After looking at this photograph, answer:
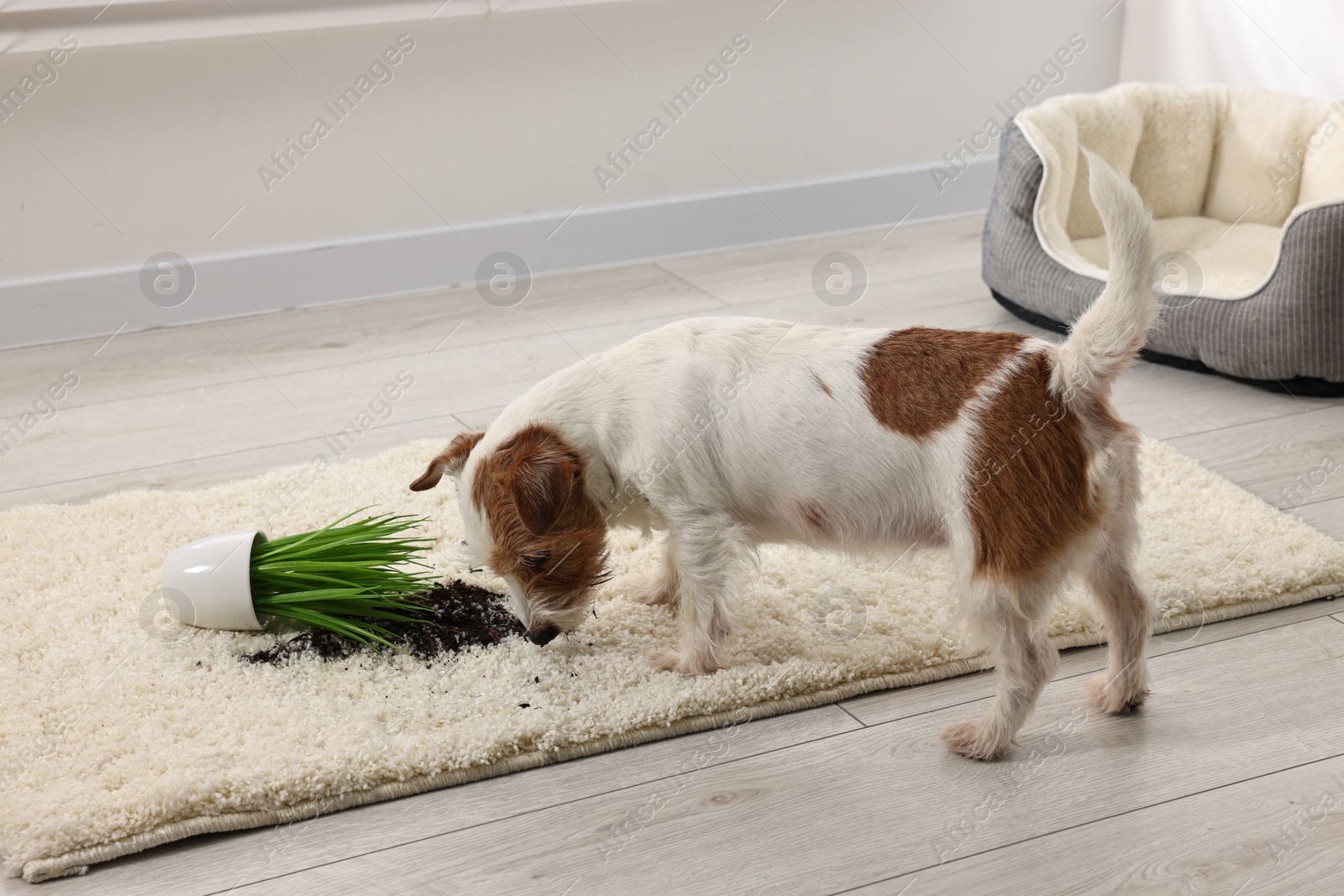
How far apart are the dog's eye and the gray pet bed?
5.45 feet

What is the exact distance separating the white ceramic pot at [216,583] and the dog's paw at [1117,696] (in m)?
1.32

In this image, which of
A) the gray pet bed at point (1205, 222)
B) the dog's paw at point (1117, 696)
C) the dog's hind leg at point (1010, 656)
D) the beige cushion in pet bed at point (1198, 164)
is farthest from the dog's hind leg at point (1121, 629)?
the beige cushion in pet bed at point (1198, 164)

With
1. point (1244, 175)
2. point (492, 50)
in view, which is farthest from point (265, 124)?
point (1244, 175)

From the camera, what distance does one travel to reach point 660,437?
5.34ft

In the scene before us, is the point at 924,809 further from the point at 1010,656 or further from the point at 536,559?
the point at 536,559

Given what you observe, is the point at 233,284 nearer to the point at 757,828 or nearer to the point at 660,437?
the point at 660,437

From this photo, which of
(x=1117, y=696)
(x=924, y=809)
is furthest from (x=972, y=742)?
(x=1117, y=696)

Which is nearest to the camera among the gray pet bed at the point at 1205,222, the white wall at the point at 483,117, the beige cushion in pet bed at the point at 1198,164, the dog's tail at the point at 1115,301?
the dog's tail at the point at 1115,301

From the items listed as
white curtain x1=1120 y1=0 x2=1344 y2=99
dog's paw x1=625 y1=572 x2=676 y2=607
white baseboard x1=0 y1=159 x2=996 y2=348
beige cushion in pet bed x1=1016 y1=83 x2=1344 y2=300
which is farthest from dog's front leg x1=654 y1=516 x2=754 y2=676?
white curtain x1=1120 y1=0 x2=1344 y2=99

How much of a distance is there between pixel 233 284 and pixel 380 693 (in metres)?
2.23

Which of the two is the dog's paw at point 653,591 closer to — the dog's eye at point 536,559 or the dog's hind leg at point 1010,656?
the dog's eye at point 536,559

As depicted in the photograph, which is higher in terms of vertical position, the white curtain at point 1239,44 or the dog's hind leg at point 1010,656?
the white curtain at point 1239,44

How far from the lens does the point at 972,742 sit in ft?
5.13

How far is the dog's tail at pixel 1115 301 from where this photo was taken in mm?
1355
